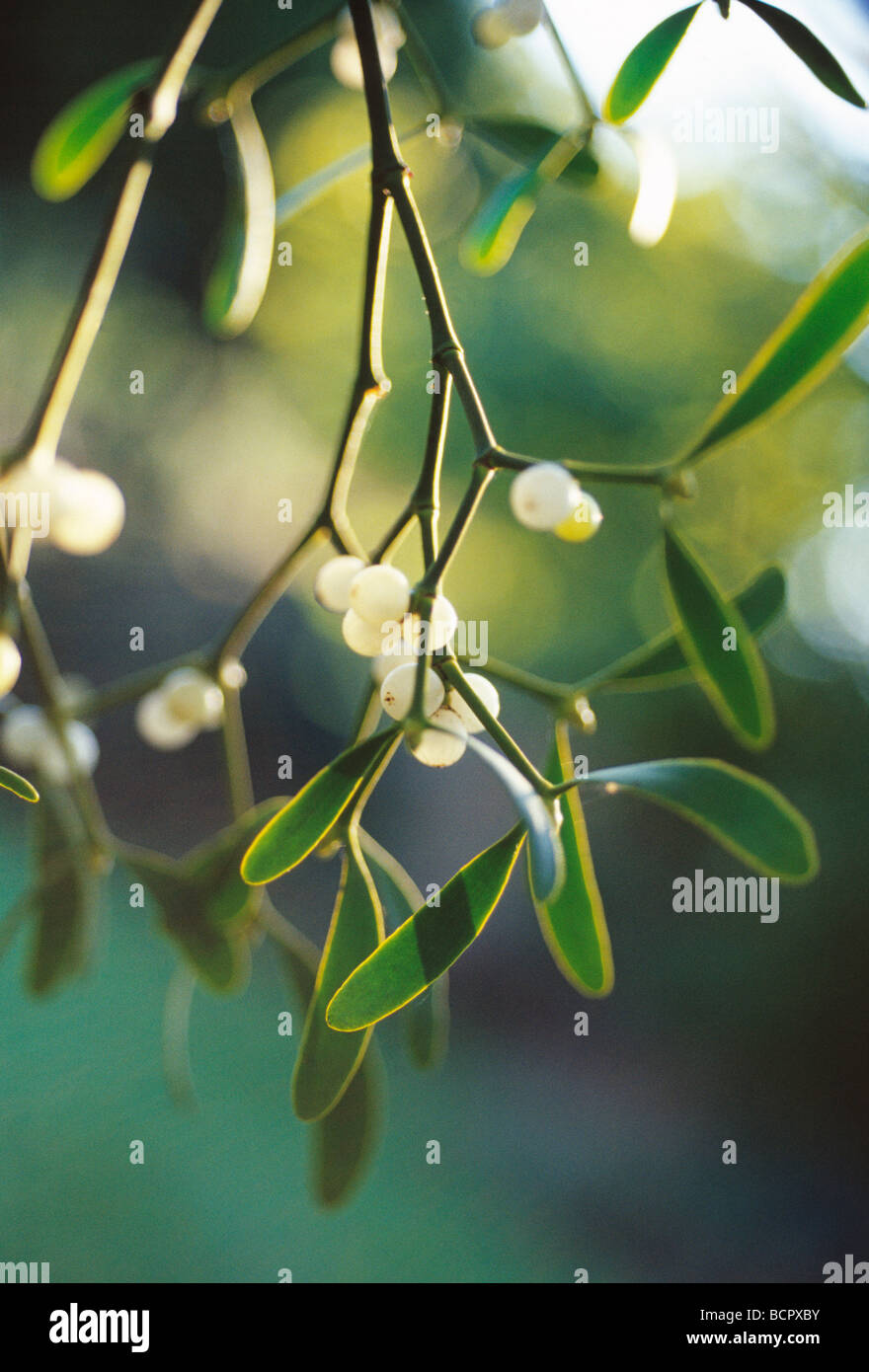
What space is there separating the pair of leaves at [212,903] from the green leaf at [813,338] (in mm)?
229

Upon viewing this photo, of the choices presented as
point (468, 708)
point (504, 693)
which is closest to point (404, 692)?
point (468, 708)

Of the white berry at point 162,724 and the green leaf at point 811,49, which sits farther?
the white berry at point 162,724

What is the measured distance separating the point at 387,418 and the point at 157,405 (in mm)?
549

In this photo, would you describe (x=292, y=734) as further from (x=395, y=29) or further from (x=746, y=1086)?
(x=395, y=29)

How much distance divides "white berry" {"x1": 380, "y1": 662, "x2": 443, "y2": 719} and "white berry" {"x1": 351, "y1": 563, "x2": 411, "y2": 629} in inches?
0.7

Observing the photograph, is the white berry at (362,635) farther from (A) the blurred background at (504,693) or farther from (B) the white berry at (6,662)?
(A) the blurred background at (504,693)

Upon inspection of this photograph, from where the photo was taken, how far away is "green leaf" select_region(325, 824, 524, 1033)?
0.68ft

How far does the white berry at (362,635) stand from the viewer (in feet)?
0.88

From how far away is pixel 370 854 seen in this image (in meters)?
0.34

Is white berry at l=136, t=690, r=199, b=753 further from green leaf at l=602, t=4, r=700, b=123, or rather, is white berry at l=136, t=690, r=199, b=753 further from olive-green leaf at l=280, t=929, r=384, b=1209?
green leaf at l=602, t=4, r=700, b=123

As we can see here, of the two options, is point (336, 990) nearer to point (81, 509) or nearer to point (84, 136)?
point (81, 509)

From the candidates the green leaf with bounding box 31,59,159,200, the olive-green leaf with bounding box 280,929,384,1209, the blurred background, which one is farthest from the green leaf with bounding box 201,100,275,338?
the blurred background

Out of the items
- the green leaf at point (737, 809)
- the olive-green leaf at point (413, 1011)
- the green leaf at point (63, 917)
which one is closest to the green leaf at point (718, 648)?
the green leaf at point (737, 809)

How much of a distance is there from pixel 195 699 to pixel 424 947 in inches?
8.0
